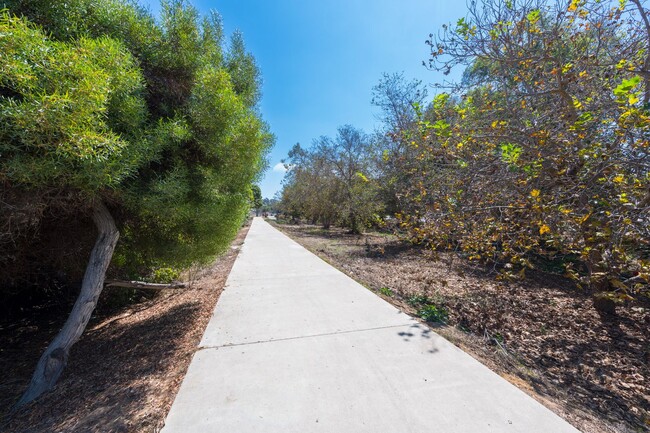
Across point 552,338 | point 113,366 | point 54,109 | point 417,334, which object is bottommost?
point 113,366

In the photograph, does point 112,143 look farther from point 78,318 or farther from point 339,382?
point 339,382

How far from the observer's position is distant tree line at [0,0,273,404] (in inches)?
75.0

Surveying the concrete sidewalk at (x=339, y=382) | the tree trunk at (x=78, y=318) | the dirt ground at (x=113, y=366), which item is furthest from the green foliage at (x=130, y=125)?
the concrete sidewalk at (x=339, y=382)

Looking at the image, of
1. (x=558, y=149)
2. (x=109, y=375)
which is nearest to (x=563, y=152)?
(x=558, y=149)

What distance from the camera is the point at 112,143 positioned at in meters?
2.14

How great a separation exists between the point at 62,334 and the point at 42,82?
8.68 ft

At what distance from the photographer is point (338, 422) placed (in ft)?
6.08

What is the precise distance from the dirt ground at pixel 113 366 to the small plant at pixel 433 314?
303 cm

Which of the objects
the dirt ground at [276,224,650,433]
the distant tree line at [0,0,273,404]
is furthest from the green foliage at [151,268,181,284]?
the dirt ground at [276,224,650,433]

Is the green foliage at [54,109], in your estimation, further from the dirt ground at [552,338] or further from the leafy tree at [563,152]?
the dirt ground at [552,338]

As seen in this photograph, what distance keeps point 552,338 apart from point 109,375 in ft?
17.9

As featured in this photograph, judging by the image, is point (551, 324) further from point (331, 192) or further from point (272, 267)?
point (331, 192)

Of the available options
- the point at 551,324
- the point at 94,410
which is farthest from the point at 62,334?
the point at 551,324

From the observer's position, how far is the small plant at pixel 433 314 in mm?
3668
